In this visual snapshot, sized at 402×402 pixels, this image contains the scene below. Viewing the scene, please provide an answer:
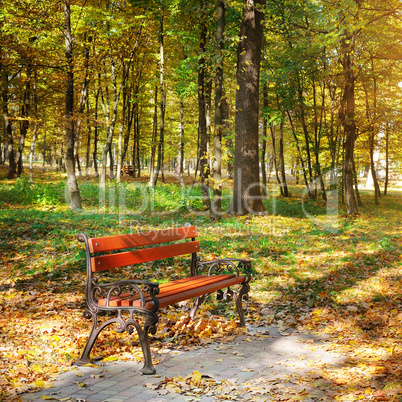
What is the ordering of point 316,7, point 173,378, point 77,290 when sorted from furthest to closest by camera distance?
point 316,7
point 77,290
point 173,378

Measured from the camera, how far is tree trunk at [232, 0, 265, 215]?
1227cm

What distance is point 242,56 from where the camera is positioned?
40.8 ft

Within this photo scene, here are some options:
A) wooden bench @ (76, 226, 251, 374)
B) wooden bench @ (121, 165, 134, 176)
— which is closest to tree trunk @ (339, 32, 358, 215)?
wooden bench @ (76, 226, 251, 374)

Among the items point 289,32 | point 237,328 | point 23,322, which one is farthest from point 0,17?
point 237,328

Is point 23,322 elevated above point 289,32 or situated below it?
below

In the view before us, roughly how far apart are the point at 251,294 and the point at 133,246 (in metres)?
2.78

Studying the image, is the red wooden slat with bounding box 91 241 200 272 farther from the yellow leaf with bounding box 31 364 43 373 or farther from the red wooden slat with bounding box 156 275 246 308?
the yellow leaf with bounding box 31 364 43 373

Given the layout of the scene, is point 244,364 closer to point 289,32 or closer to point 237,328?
point 237,328

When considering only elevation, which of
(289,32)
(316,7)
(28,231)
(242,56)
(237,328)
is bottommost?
(237,328)

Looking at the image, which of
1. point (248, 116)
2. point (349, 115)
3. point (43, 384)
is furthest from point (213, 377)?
point (349, 115)

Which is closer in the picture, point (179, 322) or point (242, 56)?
point (179, 322)

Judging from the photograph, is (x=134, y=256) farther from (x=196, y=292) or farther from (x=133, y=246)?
(x=196, y=292)

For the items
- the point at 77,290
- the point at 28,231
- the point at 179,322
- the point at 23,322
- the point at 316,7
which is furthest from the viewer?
the point at 316,7

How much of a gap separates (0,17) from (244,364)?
51.4 feet
